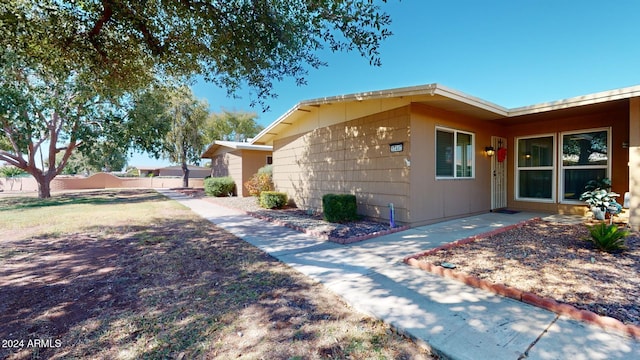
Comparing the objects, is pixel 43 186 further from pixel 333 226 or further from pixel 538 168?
pixel 538 168

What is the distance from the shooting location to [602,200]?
19.8ft

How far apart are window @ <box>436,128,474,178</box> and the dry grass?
4.86 metres

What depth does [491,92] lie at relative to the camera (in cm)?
1246

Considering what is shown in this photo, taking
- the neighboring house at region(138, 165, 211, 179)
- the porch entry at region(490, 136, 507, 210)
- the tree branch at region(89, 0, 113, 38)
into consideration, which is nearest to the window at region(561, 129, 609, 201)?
the porch entry at region(490, 136, 507, 210)

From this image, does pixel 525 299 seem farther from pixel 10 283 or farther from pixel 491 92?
pixel 491 92

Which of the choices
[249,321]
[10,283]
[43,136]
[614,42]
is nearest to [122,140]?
[43,136]

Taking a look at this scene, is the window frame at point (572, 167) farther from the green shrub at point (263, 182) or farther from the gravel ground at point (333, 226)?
the green shrub at point (263, 182)

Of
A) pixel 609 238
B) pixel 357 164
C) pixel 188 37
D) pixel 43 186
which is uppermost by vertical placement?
pixel 188 37

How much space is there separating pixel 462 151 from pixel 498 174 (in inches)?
79.7

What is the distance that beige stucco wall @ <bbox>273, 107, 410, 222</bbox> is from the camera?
6.33m

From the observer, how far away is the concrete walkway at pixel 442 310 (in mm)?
2057

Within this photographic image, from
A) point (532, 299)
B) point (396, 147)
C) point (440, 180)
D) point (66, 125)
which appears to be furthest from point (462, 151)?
point (66, 125)

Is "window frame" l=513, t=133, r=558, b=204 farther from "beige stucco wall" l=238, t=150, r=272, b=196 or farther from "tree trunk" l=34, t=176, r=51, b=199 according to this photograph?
"tree trunk" l=34, t=176, r=51, b=199

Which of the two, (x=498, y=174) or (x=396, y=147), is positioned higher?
(x=396, y=147)
